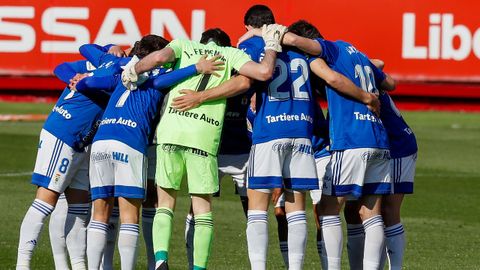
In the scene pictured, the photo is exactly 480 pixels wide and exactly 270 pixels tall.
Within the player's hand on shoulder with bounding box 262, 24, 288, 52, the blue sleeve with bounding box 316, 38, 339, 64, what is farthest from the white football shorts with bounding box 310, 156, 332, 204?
the player's hand on shoulder with bounding box 262, 24, 288, 52

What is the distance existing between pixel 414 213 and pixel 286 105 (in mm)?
6428

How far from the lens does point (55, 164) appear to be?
11.0m

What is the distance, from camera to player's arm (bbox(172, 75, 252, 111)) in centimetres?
1039

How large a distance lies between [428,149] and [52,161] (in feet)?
45.1

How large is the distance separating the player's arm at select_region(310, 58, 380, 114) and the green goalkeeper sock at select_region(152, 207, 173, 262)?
180 cm

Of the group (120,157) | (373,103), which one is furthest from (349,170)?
(120,157)

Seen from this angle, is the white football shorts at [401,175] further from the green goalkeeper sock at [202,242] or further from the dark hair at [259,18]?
the green goalkeeper sock at [202,242]

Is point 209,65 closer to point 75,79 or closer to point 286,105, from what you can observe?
point 286,105

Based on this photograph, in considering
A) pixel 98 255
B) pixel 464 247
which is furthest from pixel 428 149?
pixel 98 255

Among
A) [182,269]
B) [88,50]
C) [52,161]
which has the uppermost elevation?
[88,50]

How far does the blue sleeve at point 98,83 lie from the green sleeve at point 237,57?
1.04 m

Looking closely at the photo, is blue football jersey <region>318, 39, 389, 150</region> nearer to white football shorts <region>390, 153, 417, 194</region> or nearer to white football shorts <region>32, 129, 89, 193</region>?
white football shorts <region>390, 153, 417, 194</region>

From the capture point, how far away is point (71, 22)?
30.4 meters

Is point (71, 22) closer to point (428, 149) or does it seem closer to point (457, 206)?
point (428, 149)
